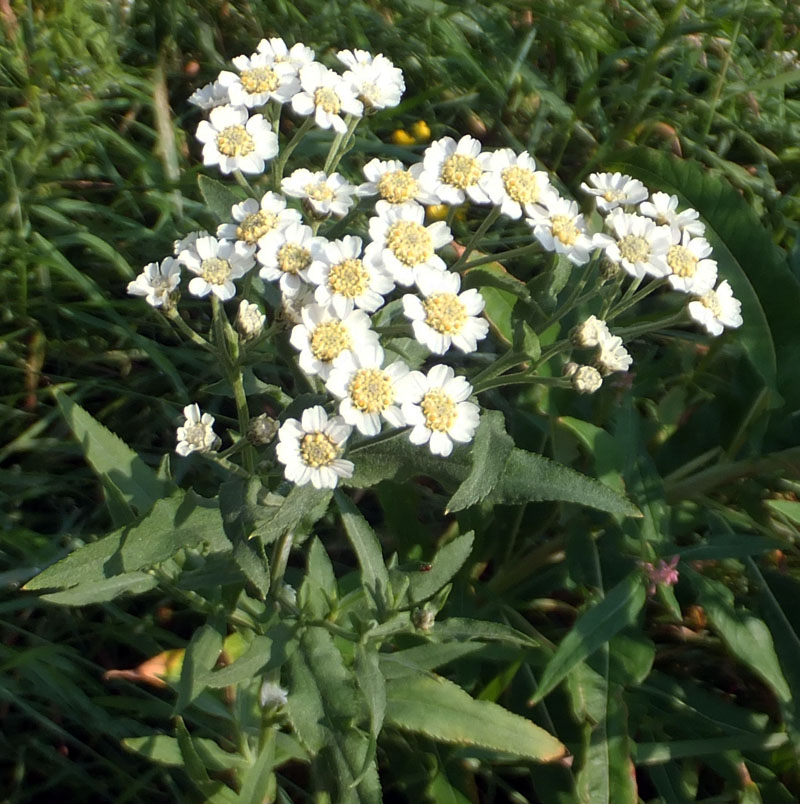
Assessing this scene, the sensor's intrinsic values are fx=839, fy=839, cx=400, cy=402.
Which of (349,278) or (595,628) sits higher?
(349,278)

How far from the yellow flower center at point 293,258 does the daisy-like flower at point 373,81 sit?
62 cm

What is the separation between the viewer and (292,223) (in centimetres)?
210

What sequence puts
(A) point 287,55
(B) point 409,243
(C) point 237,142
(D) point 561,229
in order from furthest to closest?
(A) point 287,55 < (C) point 237,142 < (D) point 561,229 < (B) point 409,243

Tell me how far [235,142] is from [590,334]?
3.56 feet

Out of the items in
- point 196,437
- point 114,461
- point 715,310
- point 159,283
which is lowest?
point 114,461

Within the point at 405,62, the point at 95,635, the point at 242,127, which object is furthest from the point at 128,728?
the point at 405,62

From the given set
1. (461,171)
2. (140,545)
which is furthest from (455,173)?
(140,545)

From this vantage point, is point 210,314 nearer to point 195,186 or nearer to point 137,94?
point 195,186

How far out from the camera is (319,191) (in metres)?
2.15

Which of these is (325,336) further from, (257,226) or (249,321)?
(257,226)

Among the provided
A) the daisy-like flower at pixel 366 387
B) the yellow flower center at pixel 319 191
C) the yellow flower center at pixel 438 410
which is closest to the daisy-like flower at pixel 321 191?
the yellow flower center at pixel 319 191

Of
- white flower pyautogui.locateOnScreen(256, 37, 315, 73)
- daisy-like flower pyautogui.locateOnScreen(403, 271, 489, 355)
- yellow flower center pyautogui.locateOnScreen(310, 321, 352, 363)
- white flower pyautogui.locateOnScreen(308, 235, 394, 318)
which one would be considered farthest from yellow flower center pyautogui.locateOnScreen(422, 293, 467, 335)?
white flower pyautogui.locateOnScreen(256, 37, 315, 73)

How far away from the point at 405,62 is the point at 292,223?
7.44 ft

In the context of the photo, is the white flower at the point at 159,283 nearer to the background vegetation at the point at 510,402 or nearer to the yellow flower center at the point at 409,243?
the yellow flower center at the point at 409,243
